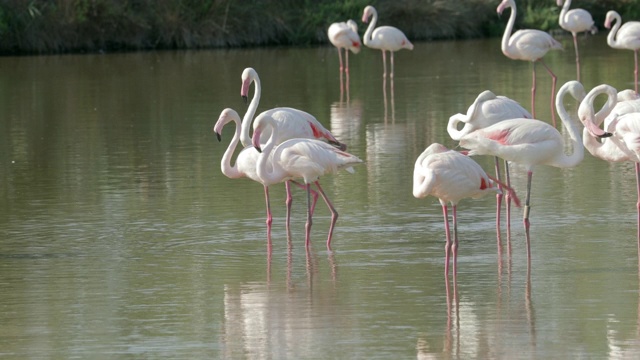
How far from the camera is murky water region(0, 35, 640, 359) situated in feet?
20.2

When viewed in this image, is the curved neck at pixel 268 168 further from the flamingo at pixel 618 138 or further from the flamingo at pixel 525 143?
the flamingo at pixel 618 138

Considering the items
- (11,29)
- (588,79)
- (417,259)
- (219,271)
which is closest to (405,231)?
(417,259)

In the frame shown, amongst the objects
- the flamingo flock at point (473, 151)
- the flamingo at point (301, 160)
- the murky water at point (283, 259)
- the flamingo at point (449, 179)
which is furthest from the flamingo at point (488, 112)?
the flamingo at point (449, 179)

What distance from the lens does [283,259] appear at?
8.03m

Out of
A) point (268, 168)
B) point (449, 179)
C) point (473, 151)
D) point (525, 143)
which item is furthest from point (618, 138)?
point (268, 168)

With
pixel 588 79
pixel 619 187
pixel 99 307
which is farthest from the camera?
pixel 588 79

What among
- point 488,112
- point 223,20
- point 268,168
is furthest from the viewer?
point 223,20

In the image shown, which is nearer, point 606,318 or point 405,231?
point 606,318

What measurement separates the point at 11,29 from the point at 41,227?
65.7ft

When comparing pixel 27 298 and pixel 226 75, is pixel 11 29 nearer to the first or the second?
pixel 226 75

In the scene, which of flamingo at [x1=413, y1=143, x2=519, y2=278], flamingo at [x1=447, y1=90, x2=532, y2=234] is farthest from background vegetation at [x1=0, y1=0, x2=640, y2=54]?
flamingo at [x1=413, y1=143, x2=519, y2=278]

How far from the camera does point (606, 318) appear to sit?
6.37m

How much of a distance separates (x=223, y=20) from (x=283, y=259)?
73.6ft

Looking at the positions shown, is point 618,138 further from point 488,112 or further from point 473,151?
point 488,112
